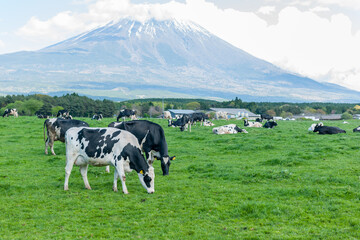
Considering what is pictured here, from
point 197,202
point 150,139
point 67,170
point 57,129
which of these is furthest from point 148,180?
point 57,129

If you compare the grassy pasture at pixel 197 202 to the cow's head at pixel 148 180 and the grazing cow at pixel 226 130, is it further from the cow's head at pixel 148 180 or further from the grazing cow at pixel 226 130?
the grazing cow at pixel 226 130

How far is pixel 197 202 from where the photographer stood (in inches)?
379

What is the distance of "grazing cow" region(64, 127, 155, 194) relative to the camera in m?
11.1

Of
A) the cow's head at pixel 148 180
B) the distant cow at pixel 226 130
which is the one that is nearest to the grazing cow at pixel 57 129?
the cow's head at pixel 148 180

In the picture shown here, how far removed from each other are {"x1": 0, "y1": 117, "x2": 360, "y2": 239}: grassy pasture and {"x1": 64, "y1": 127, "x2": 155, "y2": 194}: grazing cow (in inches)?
23.4

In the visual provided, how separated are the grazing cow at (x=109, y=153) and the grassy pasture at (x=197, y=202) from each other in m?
0.60

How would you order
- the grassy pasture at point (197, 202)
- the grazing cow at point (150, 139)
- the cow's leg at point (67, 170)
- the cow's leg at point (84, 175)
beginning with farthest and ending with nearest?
the grazing cow at point (150, 139), the cow's leg at point (84, 175), the cow's leg at point (67, 170), the grassy pasture at point (197, 202)

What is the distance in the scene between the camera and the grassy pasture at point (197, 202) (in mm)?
7711

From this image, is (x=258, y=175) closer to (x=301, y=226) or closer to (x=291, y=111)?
(x=301, y=226)

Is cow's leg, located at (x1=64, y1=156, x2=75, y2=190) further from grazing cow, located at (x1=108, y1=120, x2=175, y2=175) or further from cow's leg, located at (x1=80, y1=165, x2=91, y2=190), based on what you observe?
grazing cow, located at (x1=108, y1=120, x2=175, y2=175)

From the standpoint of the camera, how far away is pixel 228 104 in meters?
155

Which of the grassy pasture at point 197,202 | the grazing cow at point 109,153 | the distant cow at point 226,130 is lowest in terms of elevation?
the grassy pasture at point 197,202

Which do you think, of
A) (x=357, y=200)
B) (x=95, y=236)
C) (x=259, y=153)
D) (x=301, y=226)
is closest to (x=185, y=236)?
(x=95, y=236)

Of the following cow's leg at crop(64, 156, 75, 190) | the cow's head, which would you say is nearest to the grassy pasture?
cow's leg at crop(64, 156, 75, 190)
